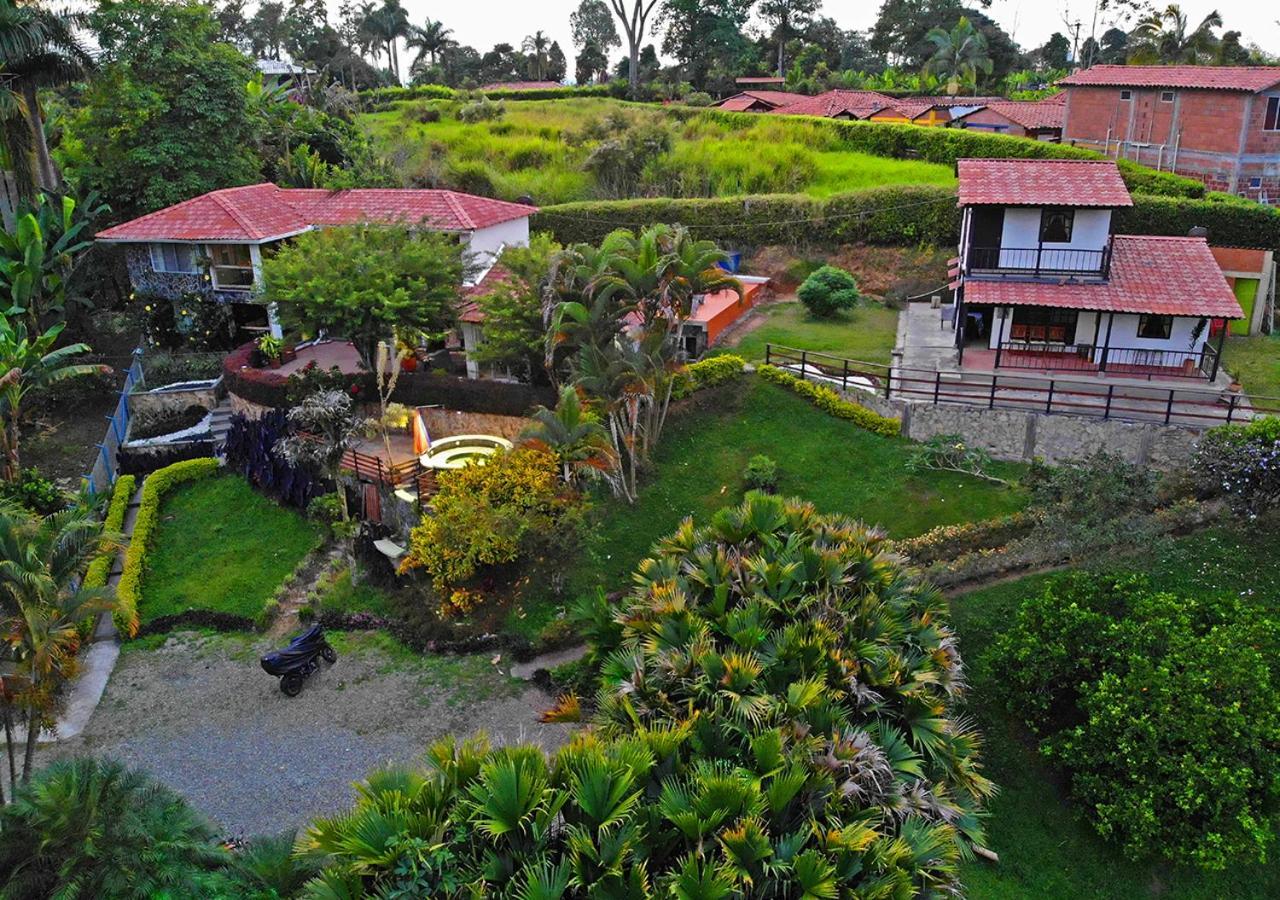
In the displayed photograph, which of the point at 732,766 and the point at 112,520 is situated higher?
the point at 732,766

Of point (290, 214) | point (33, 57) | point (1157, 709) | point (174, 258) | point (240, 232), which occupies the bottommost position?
point (1157, 709)

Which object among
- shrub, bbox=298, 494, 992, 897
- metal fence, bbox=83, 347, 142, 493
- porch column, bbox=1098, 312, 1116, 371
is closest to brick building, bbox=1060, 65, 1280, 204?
porch column, bbox=1098, 312, 1116, 371

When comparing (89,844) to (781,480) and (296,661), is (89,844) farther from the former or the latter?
(781,480)

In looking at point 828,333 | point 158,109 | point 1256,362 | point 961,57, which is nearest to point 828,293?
point 828,333

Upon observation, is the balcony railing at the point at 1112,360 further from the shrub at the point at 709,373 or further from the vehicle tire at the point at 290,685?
the vehicle tire at the point at 290,685

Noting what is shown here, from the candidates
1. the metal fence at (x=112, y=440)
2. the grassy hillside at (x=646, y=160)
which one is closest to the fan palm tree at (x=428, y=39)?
the grassy hillside at (x=646, y=160)

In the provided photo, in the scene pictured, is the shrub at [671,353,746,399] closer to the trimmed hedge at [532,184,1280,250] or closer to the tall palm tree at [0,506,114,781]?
the tall palm tree at [0,506,114,781]

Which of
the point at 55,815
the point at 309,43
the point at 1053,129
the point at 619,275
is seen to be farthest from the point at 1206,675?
the point at 309,43
